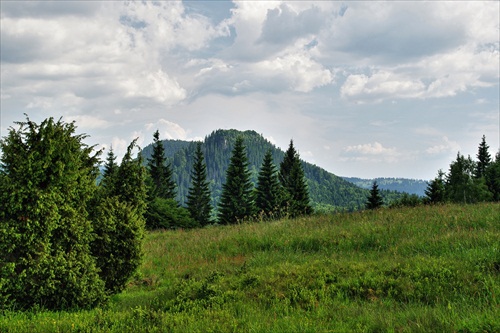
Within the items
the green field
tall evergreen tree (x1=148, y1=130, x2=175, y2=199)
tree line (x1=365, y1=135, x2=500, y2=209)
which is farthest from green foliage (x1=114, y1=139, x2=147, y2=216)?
tall evergreen tree (x1=148, y1=130, x2=175, y2=199)

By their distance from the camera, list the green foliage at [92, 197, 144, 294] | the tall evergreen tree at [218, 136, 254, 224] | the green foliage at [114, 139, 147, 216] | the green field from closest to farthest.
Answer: the green field → the green foliage at [92, 197, 144, 294] → the green foliage at [114, 139, 147, 216] → the tall evergreen tree at [218, 136, 254, 224]

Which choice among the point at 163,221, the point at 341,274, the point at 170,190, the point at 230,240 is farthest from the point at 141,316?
the point at 170,190

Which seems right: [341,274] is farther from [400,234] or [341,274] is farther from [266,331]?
[400,234]

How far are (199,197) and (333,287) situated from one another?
5812 cm

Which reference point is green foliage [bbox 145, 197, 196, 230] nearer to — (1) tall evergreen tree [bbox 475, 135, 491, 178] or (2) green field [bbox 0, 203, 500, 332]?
(2) green field [bbox 0, 203, 500, 332]

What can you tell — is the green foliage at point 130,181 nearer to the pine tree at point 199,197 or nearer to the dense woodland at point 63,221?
the dense woodland at point 63,221

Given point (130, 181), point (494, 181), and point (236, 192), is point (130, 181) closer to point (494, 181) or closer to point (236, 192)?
point (236, 192)

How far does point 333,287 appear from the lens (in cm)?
821

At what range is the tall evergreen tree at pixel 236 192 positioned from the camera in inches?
2169

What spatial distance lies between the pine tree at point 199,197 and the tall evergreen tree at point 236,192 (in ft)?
27.5

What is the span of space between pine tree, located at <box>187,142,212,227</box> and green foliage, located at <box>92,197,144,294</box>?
175ft

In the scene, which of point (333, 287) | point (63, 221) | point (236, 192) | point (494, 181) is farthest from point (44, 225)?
point (494, 181)

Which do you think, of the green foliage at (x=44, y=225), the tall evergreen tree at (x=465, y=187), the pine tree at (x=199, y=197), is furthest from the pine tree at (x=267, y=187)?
the green foliage at (x=44, y=225)

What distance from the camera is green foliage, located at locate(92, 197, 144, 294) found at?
9.54m
